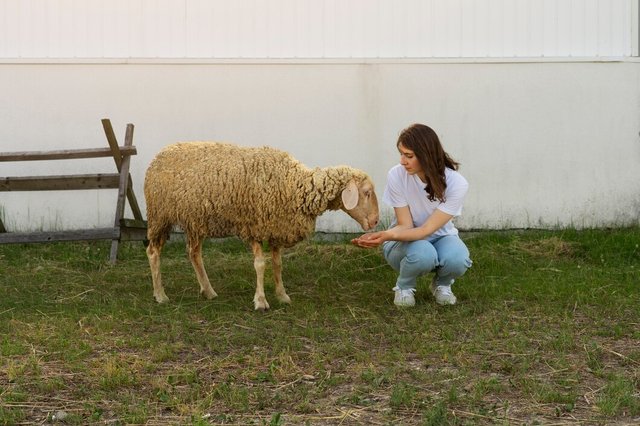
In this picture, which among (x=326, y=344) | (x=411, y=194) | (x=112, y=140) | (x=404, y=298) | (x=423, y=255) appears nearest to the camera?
(x=326, y=344)

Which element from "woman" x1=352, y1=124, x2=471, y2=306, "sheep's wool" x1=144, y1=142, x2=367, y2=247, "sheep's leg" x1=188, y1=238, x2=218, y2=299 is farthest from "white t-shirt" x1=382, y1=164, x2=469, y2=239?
"sheep's leg" x1=188, y1=238, x2=218, y2=299

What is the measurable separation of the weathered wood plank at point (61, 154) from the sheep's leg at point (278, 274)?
228 cm

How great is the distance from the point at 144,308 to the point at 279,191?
1199mm

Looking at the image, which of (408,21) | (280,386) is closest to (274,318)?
(280,386)

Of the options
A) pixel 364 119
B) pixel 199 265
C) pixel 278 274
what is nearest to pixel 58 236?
pixel 199 265

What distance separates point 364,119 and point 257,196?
9.86 ft

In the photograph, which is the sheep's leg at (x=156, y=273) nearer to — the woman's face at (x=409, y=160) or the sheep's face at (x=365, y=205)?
the sheep's face at (x=365, y=205)

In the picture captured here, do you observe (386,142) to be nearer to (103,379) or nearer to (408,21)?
(408,21)

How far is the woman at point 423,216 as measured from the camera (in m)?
6.22

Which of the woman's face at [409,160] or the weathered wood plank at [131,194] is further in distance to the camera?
the weathered wood plank at [131,194]

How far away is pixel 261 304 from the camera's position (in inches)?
259

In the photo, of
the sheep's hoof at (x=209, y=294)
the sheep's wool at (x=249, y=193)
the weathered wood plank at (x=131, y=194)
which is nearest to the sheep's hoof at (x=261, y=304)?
the sheep's wool at (x=249, y=193)

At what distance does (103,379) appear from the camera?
466 cm

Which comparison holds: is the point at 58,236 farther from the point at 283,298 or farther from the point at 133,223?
the point at 283,298
